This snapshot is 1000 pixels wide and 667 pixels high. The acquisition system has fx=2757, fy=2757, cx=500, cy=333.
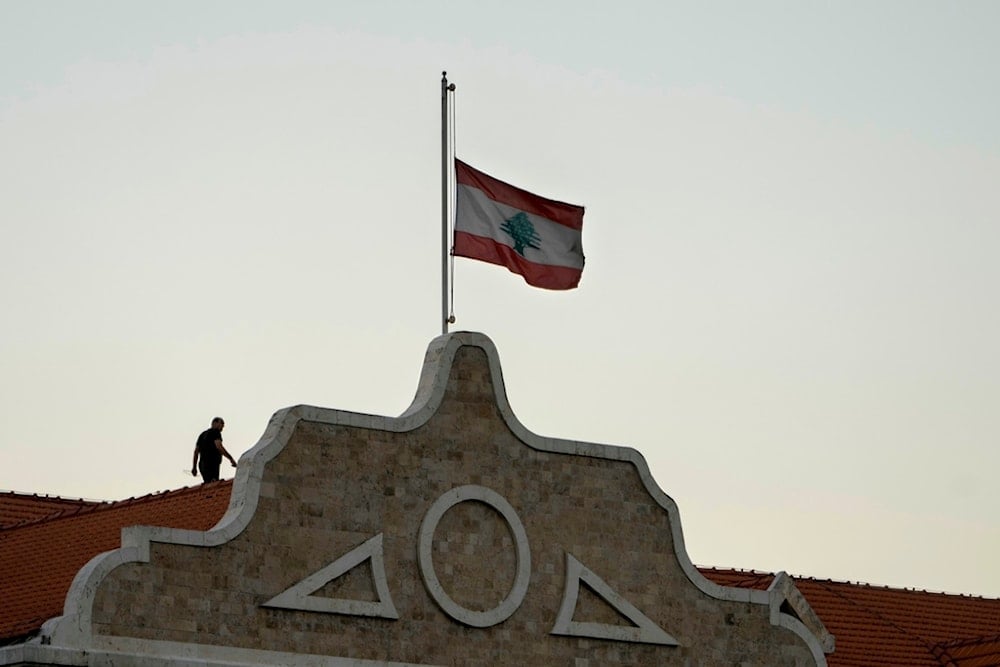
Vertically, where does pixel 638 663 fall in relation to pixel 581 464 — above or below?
below

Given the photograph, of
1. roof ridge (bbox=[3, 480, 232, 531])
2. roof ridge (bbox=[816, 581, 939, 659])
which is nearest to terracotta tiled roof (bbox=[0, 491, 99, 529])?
roof ridge (bbox=[3, 480, 232, 531])

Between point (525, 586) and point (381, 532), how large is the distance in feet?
8.07

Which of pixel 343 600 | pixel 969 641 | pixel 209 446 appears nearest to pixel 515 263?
pixel 209 446

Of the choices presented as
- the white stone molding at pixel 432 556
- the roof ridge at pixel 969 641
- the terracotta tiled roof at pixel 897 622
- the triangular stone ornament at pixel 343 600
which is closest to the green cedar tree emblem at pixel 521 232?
the white stone molding at pixel 432 556

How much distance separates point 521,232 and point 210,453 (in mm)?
5922

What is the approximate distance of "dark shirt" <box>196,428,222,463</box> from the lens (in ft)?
139

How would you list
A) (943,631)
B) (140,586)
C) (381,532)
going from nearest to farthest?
(140,586) → (381,532) → (943,631)

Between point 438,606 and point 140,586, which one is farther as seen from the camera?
point 438,606

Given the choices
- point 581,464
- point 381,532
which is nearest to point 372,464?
point 381,532

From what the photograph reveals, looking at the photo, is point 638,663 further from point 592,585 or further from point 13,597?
point 13,597

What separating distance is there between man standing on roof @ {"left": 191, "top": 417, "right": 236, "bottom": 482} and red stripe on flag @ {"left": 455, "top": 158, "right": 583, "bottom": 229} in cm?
535

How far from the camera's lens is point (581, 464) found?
40.9 m

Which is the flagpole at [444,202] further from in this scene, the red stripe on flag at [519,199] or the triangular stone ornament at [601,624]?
the triangular stone ornament at [601,624]

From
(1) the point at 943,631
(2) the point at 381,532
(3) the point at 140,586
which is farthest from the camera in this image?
(1) the point at 943,631
